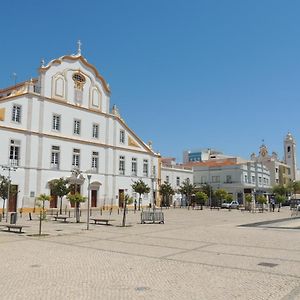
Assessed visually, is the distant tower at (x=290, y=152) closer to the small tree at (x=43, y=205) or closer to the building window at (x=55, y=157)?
the building window at (x=55, y=157)

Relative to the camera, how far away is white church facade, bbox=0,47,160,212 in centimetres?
4046

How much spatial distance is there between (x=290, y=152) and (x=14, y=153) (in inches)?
3279

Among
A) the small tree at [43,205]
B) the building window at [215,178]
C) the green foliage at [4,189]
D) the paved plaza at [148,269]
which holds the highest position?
the building window at [215,178]

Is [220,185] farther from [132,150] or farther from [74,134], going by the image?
[74,134]

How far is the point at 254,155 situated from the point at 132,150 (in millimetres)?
52017

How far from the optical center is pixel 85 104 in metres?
48.8

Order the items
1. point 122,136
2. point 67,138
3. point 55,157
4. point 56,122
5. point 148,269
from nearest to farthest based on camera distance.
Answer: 1. point 148,269
2. point 55,157
3. point 56,122
4. point 67,138
5. point 122,136

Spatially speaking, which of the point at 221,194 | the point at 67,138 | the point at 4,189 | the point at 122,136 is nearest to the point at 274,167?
the point at 221,194

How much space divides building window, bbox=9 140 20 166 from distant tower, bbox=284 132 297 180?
80.8 m

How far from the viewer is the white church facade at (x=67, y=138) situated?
40.5 meters

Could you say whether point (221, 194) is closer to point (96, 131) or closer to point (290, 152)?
point (96, 131)

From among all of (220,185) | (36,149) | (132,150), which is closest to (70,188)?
(36,149)

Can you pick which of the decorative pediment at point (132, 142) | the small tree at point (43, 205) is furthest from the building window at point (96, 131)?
the small tree at point (43, 205)

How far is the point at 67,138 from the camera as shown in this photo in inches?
1789
